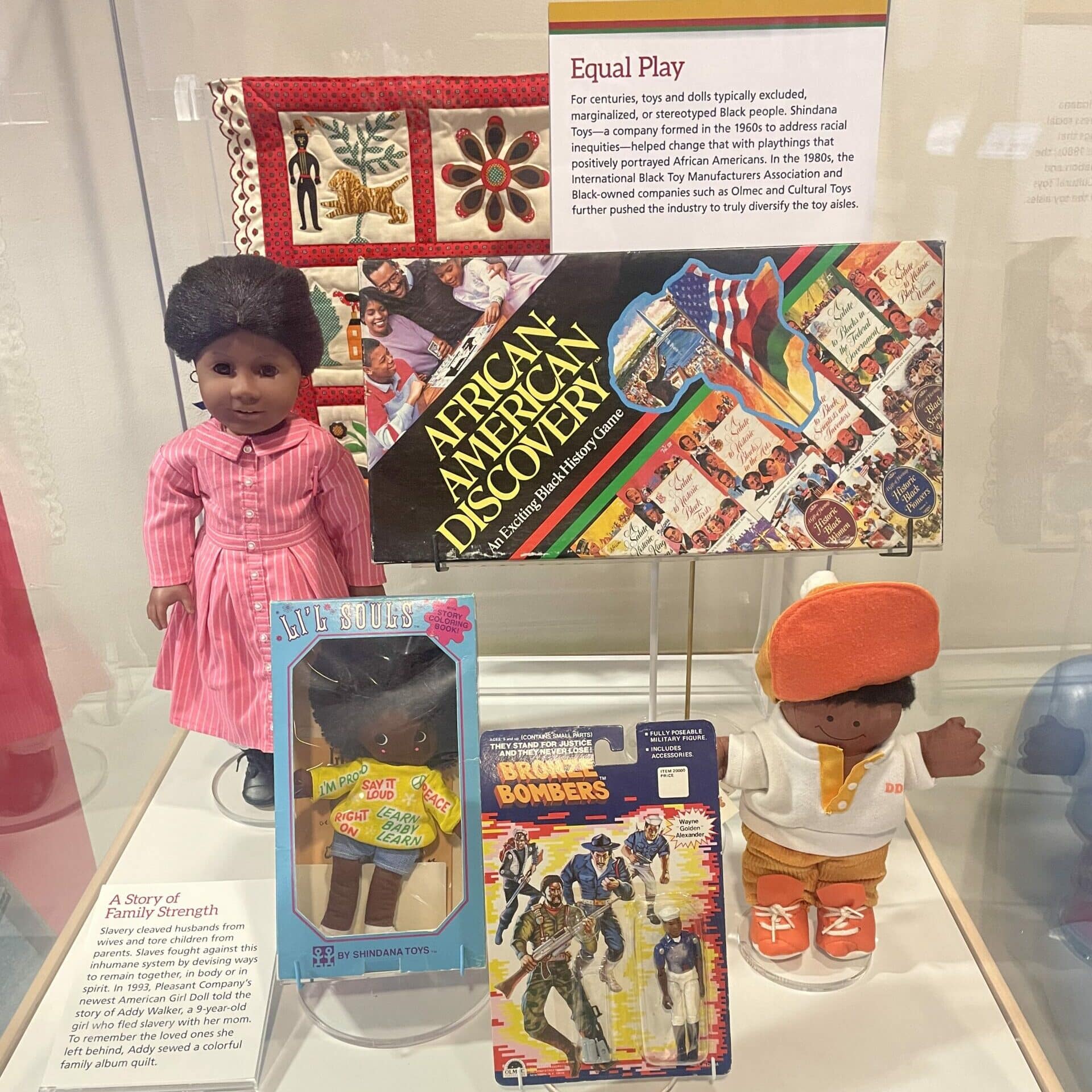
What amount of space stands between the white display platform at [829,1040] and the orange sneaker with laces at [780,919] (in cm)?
4

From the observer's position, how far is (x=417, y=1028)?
0.85 m

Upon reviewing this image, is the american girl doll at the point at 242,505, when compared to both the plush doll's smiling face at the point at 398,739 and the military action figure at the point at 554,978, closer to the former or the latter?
A: the plush doll's smiling face at the point at 398,739

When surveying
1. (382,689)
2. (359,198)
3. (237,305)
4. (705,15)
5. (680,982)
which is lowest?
(680,982)

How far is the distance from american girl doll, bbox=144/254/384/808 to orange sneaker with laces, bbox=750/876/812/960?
0.55 meters

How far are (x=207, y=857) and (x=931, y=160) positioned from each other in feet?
3.89

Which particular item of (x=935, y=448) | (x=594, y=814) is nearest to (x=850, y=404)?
(x=935, y=448)

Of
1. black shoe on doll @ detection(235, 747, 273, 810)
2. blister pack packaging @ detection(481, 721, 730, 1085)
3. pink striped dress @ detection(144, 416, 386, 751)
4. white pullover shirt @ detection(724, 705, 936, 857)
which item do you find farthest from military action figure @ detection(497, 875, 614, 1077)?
black shoe on doll @ detection(235, 747, 273, 810)

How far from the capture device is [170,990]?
843mm

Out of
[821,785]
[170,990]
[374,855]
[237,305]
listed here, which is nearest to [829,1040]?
[821,785]

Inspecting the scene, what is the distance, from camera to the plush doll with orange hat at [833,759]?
772 mm

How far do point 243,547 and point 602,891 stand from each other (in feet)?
1.74

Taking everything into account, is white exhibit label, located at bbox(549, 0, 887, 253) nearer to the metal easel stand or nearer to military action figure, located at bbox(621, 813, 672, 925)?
military action figure, located at bbox(621, 813, 672, 925)

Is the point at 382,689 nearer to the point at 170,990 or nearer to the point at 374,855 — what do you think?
the point at 374,855

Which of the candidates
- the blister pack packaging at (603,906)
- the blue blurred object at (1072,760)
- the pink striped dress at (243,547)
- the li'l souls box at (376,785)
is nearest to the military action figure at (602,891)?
the blister pack packaging at (603,906)
